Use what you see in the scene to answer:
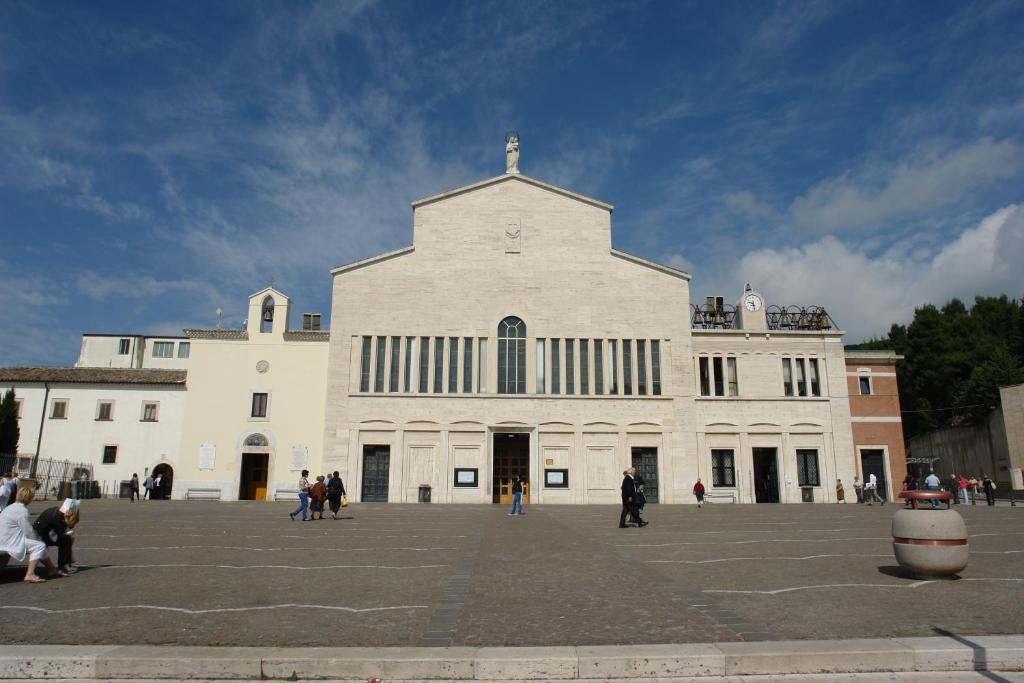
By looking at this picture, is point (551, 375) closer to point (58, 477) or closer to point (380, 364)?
point (380, 364)

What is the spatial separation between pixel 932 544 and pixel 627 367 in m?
30.0

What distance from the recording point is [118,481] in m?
41.8

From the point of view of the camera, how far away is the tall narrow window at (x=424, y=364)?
39938 mm

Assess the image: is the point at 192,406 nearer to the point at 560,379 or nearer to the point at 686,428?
the point at 560,379

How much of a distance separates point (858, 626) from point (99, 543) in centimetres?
1629

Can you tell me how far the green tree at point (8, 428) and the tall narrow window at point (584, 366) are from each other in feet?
104

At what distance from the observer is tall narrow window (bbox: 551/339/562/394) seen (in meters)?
40.1

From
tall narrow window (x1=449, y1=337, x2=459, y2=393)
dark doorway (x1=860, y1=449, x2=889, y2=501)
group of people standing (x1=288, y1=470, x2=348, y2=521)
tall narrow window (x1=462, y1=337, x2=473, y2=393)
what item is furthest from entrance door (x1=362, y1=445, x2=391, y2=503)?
dark doorway (x1=860, y1=449, x2=889, y2=501)

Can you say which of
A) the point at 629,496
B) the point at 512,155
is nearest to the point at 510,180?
the point at 512,155

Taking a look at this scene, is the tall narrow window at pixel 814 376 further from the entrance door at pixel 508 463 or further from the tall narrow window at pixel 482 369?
the tall narrow window at pixel 482 369

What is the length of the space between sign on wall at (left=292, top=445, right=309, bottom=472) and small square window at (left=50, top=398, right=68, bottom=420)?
50.1 ft

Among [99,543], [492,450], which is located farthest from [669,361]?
[99,543]

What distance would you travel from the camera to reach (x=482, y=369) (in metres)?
40.2

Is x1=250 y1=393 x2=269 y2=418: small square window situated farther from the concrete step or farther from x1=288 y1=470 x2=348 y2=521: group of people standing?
the concrete step
